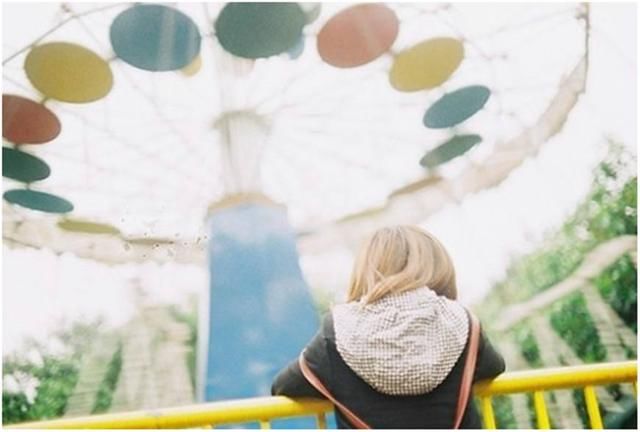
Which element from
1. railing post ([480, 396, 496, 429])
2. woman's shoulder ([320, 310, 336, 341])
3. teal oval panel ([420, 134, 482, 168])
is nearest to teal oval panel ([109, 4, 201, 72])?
teal oval panel ([420, 134, 482, 168])

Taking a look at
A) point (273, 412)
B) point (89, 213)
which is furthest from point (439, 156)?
point (273, 412)

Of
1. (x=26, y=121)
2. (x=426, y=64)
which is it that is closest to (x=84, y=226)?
(x=26, y=121)

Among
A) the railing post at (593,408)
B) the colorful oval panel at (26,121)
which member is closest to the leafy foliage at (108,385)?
the colorful oval panel at (26,121)

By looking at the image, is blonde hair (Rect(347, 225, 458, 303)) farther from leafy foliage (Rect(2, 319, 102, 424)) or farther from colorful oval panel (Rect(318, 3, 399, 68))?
leafy foliage (Rect(2, 319, 102, 424))

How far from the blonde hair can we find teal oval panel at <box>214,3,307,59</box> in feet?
5.71

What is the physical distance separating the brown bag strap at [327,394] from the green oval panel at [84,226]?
8.83 ft

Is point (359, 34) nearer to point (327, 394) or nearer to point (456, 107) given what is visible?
point (456, 107)

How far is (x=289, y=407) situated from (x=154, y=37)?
6.64ft

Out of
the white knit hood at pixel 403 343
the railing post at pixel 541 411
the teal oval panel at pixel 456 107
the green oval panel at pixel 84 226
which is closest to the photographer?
A: the white knit hood at pixel 403 343

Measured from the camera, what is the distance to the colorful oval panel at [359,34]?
3.11m

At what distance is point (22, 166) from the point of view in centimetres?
346

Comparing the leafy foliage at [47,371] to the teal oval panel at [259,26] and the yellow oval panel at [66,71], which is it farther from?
the teal oval panel at [259,26]

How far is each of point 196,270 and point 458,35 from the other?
6.26 ft

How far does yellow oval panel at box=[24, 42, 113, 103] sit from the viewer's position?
306 centimetres
